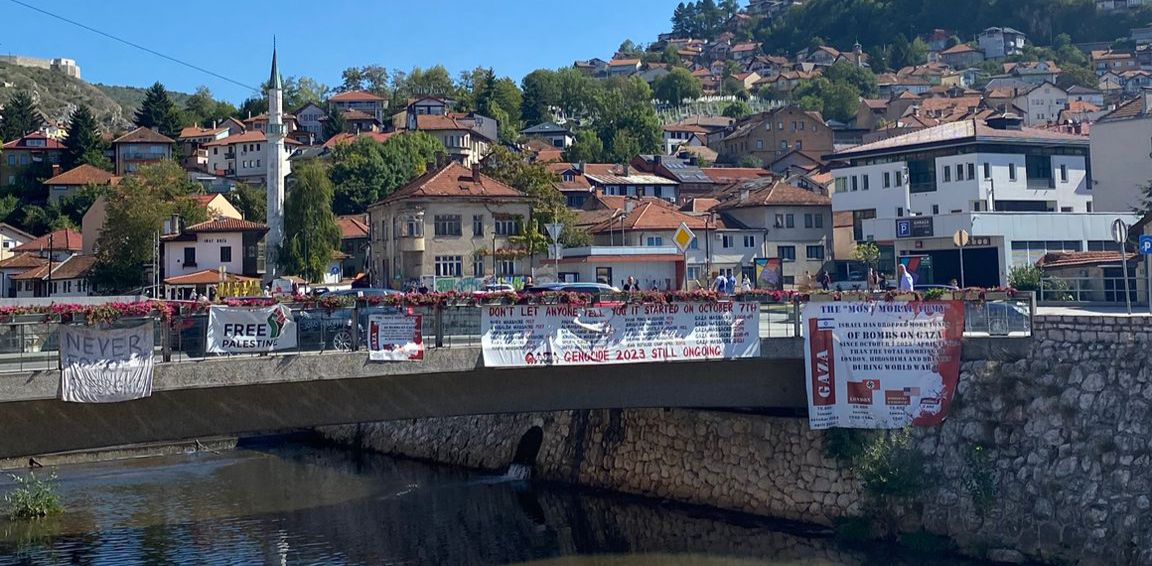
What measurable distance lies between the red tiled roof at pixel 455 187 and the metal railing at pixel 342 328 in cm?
3503

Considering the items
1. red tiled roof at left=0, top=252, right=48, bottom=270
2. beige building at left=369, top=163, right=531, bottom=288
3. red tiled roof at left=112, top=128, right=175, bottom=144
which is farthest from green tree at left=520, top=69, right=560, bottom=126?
beige building at left=369, top=163, right=531, bottom=288

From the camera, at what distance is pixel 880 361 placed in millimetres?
26562

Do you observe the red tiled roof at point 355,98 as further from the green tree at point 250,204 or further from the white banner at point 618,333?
the white banner at point 618,333

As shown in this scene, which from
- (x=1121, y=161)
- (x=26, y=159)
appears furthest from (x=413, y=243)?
(x=26, y=159)

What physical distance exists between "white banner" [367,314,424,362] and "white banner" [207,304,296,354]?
1.58 meters

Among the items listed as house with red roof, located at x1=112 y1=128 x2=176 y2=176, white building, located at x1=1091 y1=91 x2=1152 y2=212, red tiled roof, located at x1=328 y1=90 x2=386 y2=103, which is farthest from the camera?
red tiled roof, located at x1=328 y1=90 x2=386 y2=103

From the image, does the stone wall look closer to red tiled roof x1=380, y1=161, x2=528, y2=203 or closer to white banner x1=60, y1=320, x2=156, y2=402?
white banner x1=60, y1=320, x2=156, y2=402

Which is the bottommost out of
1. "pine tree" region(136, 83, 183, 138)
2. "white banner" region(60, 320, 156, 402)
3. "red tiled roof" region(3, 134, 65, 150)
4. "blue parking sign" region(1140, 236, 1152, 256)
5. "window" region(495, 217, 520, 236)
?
"white banner" region(60, 320, 156, 402)

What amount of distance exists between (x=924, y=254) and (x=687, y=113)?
12784 cm

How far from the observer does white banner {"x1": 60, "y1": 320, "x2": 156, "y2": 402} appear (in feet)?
64.7

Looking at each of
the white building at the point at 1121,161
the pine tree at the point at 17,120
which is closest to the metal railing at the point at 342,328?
the white building at the point at 1121,161

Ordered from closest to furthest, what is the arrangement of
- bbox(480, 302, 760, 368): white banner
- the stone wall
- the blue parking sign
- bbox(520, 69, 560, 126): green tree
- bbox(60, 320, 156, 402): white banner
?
bbox(60, 320, 156, 402): white banner
the stone wall
bbox(480, 302, 760, 368): white banner
the blue parking sign
bbox(520, 69, 560, 126): green tree

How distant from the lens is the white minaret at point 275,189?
7544 centimetres

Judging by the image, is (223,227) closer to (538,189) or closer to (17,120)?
(538,189)
